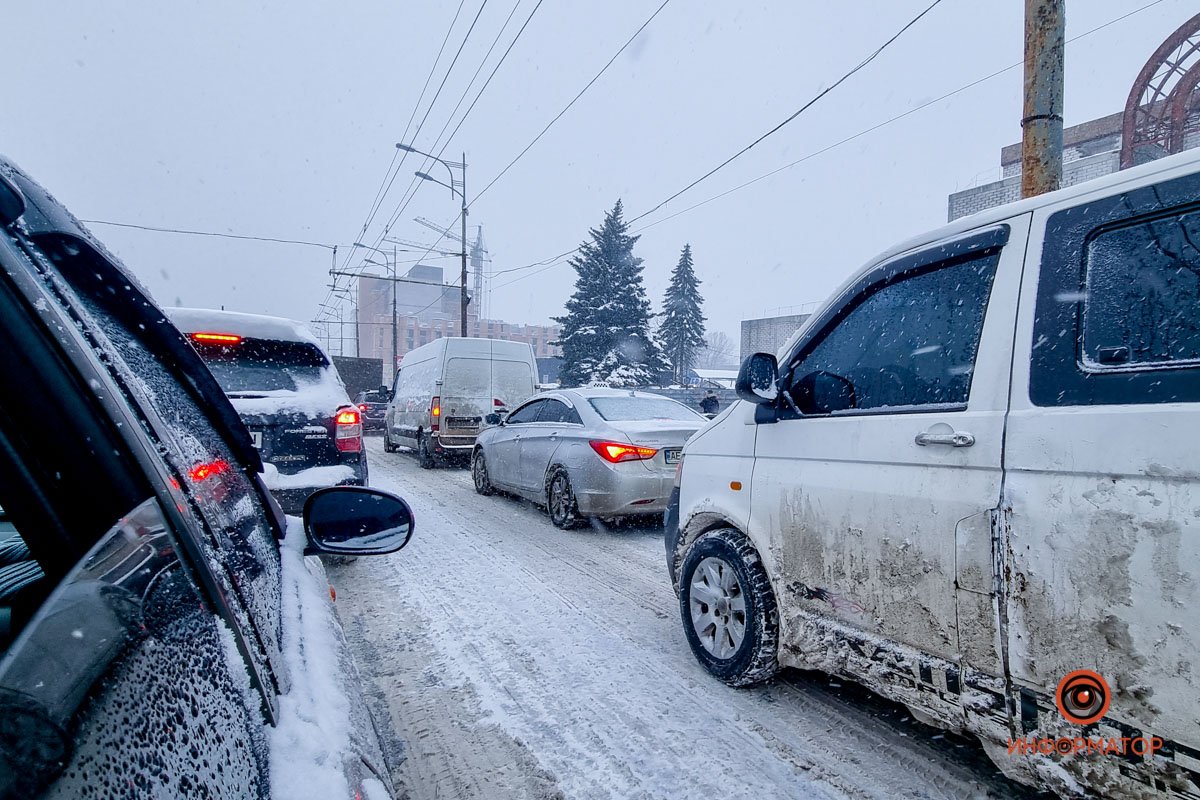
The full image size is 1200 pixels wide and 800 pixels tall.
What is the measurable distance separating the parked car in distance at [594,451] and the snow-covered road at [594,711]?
1.29m

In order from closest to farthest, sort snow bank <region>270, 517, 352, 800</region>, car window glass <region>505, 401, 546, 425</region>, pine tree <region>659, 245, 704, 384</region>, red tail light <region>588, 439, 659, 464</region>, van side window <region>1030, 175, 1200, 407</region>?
1. snow bank <region>270, 517, 352, 800</region>
2. van side window <region>1030, 175, 1200, 407</region>
3. red tail light <region>588, 439, 659, 464</region>
4. car window glass <region>505, 401, 546, 425</region>
5. pine tree <region>659, 245, 704, 384</region>

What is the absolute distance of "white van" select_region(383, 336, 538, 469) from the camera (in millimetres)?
11508

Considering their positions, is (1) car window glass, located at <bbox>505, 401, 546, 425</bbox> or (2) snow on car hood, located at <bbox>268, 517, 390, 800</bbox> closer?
(2) snow on car hood, located at <bbox>268, 517, 390, 800</bbox>

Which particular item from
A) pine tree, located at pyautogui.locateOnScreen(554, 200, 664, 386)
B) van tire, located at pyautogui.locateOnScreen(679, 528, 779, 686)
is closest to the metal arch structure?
pine tree, located at pyautogui.locateOnScreen(554, 200, 664, 386)

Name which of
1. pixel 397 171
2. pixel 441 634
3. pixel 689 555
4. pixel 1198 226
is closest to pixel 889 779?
pixel 689 555

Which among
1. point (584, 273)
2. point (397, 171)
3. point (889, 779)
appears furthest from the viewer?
point (584, 273)

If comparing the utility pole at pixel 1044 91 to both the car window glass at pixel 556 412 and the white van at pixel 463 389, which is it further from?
the white van at pixel 463 389

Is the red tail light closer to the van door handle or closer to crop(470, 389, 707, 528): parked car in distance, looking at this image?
crop(470, 389, 707, 528): parked car in distance

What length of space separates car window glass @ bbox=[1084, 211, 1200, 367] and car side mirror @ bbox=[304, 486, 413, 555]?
7.13ft

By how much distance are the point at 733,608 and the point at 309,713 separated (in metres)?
2.42

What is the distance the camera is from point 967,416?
213 cm

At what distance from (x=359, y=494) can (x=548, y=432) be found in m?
5.23

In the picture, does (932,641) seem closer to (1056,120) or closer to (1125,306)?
(1125,306)

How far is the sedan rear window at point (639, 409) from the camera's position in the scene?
6738 millimetres
